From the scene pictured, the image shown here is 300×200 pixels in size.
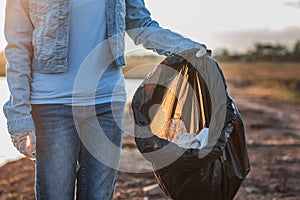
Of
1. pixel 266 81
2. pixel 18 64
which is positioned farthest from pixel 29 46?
pixel 266 81

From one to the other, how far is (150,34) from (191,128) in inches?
18.8

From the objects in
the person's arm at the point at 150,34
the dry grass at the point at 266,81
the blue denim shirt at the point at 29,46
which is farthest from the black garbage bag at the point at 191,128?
the dry grass at the point at 266,81

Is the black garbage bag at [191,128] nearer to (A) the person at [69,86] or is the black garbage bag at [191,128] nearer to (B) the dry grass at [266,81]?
(A) the person at [69,86]

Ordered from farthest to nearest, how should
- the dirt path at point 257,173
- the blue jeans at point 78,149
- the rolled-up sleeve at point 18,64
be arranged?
1. the dirt path at point 257,173
2. the blue jeans at point 78,149
3. the rolled-up sleeve at point 18,64

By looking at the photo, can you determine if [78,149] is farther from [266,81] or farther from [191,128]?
[266,81]

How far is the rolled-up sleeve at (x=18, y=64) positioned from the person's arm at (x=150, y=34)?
511 millimetres

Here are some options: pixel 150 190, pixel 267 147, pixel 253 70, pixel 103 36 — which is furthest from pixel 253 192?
pixel 253 70

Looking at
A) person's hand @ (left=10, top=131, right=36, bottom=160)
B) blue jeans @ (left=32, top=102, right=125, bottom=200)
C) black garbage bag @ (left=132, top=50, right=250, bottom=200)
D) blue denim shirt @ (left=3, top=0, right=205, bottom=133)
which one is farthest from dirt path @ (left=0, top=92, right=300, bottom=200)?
blue denim shirt @ (left=3, top=0, right=205, bottom=133)

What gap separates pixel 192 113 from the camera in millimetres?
2820

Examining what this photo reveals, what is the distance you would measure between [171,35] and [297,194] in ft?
8.92

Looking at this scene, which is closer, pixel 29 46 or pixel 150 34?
pixel 29 46

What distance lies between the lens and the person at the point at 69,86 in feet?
7.85

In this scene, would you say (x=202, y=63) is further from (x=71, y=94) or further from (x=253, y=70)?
(x=253, y=70)

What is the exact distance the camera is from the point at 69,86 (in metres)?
2.46
